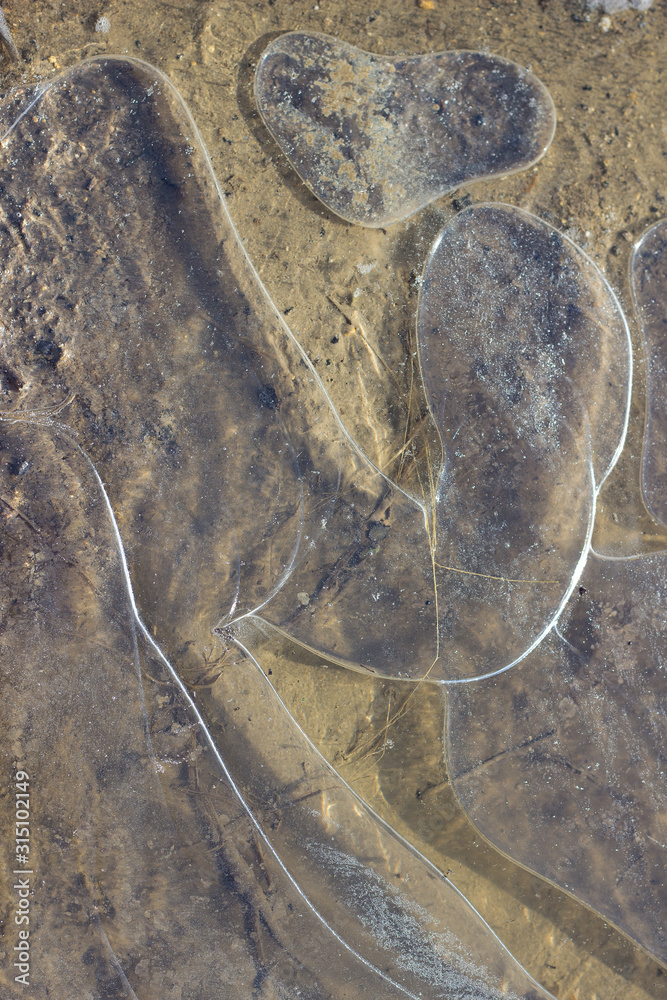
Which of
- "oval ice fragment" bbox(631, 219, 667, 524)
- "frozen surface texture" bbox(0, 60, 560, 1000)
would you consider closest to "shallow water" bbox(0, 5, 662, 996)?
"oval ice fragment" bbox(631, 219, 667, 524)

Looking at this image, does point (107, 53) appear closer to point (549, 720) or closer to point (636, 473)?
point (636, 473)

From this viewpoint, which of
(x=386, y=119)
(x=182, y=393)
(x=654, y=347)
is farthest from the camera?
(x=654, y=347)

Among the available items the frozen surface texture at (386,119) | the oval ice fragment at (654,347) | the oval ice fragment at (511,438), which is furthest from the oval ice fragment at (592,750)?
the frozen surface texture at (386,119)

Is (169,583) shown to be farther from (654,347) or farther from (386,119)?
(654,347)

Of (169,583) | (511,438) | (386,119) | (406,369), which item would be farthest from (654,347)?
(169,583)

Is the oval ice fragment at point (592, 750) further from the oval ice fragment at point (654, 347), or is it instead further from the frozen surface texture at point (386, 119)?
the frozen surface texture at point (386, 119)

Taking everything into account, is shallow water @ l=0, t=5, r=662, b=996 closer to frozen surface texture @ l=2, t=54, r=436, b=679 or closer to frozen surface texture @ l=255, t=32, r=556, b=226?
frozen surface texture @ l=255, t=32, r=556, b=226

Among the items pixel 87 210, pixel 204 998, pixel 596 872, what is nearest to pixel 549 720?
pixel 596 872
